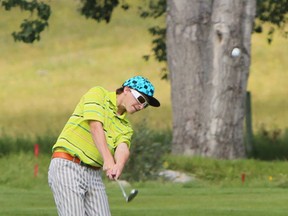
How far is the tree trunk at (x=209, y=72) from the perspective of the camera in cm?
2580

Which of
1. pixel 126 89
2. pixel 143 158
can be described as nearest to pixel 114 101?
pixel 126 89

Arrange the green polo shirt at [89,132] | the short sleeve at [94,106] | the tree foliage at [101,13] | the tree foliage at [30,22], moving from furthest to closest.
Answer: the tree foliage at [101,13], the tree foliage at [30,22], the green polo shirt at [89,132], the short sleeve at [94,106]

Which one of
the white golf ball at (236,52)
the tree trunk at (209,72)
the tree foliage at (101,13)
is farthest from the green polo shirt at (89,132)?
the tree foliage at (101,13)

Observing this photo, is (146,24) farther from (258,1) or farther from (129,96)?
(129,96)

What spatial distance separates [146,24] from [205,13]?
50532 millimetres

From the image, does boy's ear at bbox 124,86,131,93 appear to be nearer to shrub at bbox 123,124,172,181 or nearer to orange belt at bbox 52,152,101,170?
orange belt at bbox 52,152,101,170

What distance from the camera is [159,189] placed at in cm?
1977

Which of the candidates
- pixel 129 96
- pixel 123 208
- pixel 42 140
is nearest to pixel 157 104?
pixel 129 96

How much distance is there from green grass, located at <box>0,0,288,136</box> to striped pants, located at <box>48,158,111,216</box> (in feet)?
96.7

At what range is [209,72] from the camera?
26.4 metres

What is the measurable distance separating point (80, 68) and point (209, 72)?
38.0 meters

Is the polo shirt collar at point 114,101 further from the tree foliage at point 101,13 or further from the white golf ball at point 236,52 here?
the tree foliage at point 101,13

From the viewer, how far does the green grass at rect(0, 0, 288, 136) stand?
49.8 metres

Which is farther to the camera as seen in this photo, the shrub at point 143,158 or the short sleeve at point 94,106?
the shrub at point 143,158
